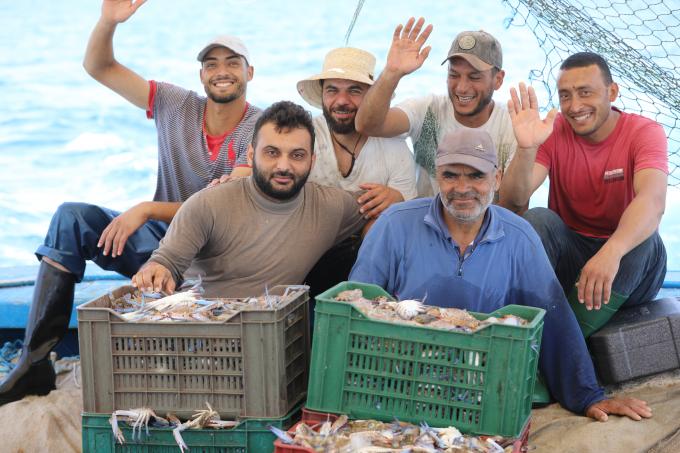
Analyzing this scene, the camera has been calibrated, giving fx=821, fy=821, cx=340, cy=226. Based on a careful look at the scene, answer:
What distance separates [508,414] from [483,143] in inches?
38.4

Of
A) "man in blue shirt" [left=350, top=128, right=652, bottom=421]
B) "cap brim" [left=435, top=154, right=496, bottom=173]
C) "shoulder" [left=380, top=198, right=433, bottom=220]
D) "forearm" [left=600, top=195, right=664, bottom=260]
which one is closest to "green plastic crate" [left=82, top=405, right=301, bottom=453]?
"man in blue shirt" [left=350, top=128, right=652, bottom=421]

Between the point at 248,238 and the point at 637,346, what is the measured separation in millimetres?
1530

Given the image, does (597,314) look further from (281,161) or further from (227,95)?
(227,95)

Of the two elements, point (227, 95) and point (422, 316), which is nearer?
point (422, 316)

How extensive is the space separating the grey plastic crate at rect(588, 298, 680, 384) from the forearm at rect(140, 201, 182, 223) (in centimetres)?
178

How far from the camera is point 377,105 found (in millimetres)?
3352

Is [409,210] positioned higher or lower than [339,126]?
lower

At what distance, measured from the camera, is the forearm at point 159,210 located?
3414 millimetres

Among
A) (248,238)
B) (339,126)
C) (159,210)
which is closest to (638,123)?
(339,126)

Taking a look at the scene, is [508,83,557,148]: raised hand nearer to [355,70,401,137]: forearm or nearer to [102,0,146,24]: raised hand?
[355,70,401,137]: forearm

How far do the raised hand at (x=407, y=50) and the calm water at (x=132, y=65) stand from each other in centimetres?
1061

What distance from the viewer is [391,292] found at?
2.86 meters

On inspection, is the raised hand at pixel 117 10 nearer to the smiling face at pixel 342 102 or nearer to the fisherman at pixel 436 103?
the smiling face at pixel 342 102

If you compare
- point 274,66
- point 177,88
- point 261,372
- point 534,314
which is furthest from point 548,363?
point 274,66
